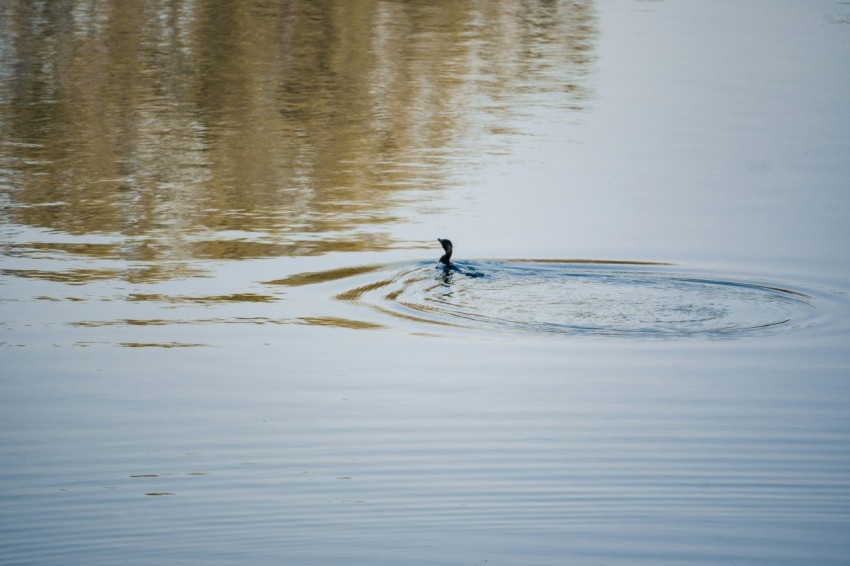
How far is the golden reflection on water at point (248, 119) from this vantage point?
14406 mm

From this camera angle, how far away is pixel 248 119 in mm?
20625

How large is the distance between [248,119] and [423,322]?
10.1m

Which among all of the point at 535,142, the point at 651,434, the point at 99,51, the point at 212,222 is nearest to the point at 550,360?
the point at 651,434

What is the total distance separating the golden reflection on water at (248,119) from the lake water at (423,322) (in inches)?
3.6

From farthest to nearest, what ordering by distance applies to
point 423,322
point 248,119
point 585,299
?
point 248,119 < point 585,299 < point 423,322

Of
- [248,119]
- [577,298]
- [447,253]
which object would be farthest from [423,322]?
[248,119]

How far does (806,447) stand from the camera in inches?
335

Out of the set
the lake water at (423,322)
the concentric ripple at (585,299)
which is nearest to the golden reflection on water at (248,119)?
the lake water at (423,322)

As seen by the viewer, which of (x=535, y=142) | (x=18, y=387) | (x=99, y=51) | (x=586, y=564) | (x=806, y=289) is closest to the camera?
(x=586, y=564)

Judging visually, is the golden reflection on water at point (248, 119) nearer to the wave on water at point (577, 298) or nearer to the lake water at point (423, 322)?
the lake water at point (423, 322)

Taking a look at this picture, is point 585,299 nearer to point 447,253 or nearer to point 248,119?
point 447,253

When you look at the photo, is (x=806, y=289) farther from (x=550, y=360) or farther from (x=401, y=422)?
(x=401, y=422)

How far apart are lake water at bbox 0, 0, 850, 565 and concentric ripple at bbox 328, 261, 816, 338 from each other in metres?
0.04

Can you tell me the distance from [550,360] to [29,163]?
9382 mm
